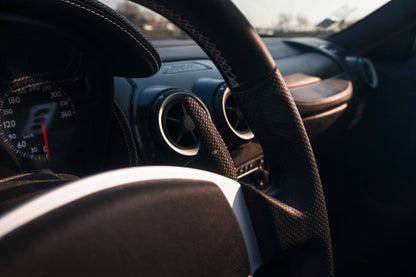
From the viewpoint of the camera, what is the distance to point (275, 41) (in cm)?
292

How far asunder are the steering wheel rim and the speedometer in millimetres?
733

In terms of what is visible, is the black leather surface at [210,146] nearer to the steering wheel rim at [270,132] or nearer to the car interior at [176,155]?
the car interior at [176,155]

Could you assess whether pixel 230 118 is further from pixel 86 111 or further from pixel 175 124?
pixel 86 111

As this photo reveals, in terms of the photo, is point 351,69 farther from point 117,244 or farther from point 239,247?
point 117,244

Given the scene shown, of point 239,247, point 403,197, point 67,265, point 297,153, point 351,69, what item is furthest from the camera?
point 351,69

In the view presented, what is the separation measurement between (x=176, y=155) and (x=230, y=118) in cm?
37

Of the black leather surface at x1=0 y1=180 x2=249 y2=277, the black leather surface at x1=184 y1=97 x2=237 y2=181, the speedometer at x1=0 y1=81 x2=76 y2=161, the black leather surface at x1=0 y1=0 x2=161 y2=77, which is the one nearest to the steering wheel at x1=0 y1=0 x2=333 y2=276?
the black leather surface at x1=0 y1=180 x2=249 y2=277

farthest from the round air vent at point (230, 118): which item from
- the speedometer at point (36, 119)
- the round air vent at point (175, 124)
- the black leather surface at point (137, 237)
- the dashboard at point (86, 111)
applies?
the black leather surface at point (137, 237)

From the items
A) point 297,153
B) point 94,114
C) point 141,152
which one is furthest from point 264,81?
point 94,114

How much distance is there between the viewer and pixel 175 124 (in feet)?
4.17

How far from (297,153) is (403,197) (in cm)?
215

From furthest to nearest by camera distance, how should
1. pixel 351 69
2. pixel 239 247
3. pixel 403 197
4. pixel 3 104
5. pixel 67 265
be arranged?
pixel 351 69 → pixel 403 197 → pixel 3 104 → pixel 239 247 → pixel 67 265

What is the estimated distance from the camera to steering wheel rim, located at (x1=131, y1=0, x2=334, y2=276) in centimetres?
70

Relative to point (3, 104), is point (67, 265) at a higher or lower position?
lower
